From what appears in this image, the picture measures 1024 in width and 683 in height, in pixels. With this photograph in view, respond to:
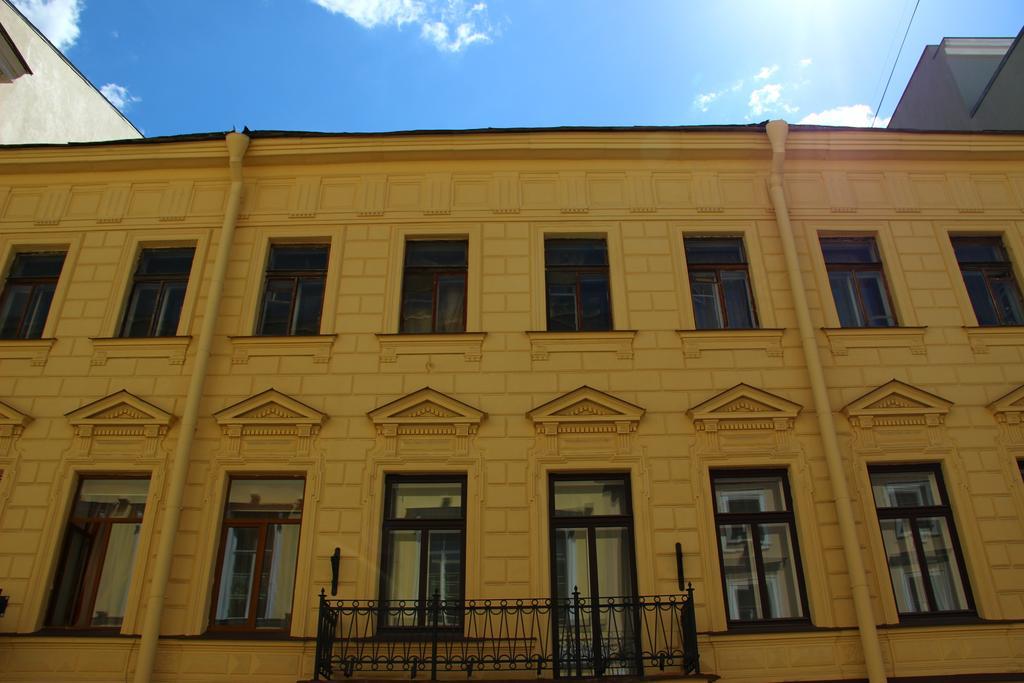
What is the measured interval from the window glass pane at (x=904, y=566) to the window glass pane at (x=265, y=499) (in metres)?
6.44

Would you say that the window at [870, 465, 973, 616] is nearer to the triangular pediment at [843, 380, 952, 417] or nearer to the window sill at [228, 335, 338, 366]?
the triangular pediment at [843, 380, 952, 417]

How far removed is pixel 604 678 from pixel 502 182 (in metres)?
6.42

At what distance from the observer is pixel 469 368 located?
9.14 metres

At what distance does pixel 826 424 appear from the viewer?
854 cm

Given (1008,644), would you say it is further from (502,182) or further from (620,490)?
(502,182)

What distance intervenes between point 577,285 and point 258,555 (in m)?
4.99

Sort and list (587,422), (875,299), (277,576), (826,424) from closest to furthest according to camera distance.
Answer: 1. (277,576)
2. (826,424)
3. (587,422)
4. (875,299)

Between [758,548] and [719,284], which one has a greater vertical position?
[719,284]

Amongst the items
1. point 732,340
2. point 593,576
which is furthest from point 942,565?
point 593,576

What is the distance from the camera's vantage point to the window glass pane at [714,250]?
33.4 feet

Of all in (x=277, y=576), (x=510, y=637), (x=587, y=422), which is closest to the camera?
(x=510, y=637)

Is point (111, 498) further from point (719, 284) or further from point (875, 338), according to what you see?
point (875, 338)

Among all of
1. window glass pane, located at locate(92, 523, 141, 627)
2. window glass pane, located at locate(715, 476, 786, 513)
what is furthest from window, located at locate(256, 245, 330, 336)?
window glass pane, located at locate(715, 476, 786, 513)

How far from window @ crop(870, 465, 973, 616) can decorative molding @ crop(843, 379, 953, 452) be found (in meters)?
0.31
